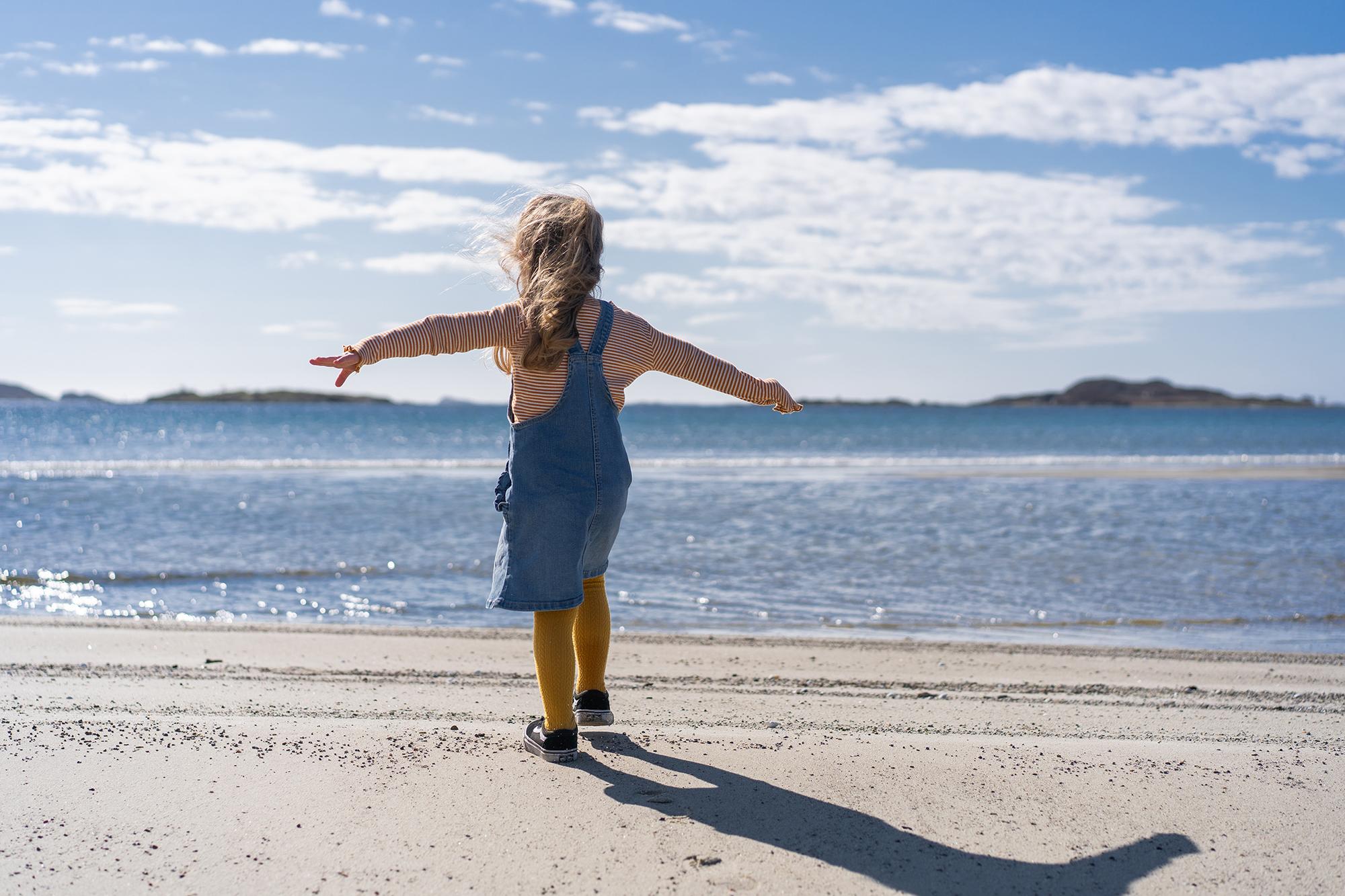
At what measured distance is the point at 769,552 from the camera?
11180 millimetres

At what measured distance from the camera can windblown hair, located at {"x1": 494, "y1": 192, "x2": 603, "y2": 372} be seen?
11.5 feet

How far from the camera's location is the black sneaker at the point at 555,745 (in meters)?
3.66

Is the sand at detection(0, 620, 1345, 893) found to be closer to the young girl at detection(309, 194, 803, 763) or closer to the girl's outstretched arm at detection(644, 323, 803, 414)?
the young girl at detection(309, 194, 803, 763)

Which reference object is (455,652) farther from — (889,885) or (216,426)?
(216,426)

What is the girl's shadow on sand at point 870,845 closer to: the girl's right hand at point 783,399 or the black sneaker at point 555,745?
the black sneaker at point 555,745

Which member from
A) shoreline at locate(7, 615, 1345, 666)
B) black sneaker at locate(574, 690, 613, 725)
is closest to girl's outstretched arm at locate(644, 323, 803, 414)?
black sneaker at locate(574, 690, 613, 725)

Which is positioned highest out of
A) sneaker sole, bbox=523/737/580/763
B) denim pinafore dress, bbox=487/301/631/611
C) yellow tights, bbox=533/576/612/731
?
denim pinafore dress, bbox=487/301/631/611

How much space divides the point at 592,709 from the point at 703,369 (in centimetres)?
142

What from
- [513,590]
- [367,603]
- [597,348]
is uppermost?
[597,348]

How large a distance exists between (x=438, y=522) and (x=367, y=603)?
16.4ft

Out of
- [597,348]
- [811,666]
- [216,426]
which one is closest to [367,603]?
[811,666]

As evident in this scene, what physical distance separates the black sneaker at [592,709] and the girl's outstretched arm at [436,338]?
1.46m

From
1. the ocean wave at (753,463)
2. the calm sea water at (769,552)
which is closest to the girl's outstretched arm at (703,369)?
the calm sea water at (769,552)

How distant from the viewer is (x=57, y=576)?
31.4ft
